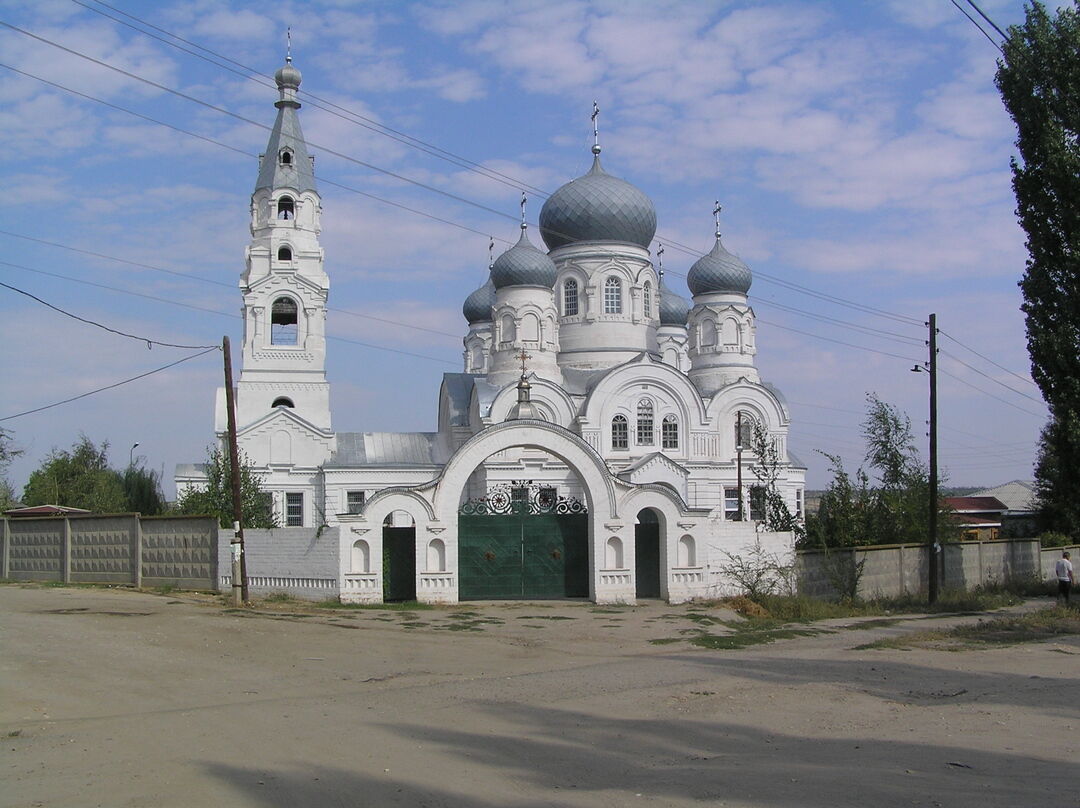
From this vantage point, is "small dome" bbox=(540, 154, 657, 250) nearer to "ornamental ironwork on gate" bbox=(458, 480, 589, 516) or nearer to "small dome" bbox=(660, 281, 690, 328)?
"small dome" bbox=(660, 281, 690, 328)

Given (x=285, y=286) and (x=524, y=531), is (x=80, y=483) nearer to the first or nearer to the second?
(x=285, y=286)

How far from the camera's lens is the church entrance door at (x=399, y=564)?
21.9 meters

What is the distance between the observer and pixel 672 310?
50.8m

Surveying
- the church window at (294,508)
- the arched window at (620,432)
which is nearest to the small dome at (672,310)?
the arched window at (620,432)

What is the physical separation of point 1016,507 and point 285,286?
47.6 metres

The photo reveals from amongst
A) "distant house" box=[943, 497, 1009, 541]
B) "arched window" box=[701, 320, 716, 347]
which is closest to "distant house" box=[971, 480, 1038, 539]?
"distant house" box=[943, 497, 1009, 541]

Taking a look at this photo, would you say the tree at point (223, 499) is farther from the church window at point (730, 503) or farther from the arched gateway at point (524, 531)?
the church window at point (730, 503)

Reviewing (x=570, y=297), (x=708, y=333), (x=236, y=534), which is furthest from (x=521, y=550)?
(x=708, y=333)

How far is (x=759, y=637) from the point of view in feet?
57.5

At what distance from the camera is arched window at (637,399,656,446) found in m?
39.1

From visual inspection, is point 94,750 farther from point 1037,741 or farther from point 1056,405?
point 1056,405

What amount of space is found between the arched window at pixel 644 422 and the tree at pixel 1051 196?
17.4 metres

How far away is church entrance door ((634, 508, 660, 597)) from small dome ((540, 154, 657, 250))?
2070 centimetres

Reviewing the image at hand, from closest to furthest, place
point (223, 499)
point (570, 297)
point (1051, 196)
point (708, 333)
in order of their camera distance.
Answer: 1. point (1051, 196)
2. point (223, 499)
3. point (570, 297)
4. point (708, 333)
